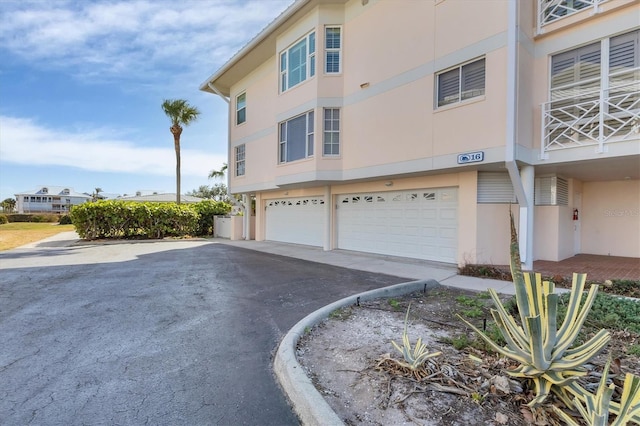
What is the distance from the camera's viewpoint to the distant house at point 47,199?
79688mm

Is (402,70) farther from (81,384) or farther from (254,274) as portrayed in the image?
(81,384)

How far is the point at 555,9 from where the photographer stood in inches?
343

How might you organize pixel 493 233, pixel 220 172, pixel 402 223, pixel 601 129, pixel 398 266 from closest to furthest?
1. pixel 601 129
2. pixel 493 233
3. pixel 398 266
4. pixel 402 223
5. pixel 220 172

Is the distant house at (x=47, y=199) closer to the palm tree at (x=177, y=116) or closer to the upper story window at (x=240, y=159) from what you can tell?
the palm tree at (x=177, y=116)

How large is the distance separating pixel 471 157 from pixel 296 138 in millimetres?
7485

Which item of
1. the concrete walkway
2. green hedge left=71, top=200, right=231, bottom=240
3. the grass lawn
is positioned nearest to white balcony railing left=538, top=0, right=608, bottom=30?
the concrete walkway

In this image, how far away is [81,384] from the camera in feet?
10.7

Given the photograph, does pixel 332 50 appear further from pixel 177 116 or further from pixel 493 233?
pixel 177 116

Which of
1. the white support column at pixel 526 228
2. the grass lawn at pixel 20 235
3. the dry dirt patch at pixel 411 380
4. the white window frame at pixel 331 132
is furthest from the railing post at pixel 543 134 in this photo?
the grass lawn at pixel 20 235

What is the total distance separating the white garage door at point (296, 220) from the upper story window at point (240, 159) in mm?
2704

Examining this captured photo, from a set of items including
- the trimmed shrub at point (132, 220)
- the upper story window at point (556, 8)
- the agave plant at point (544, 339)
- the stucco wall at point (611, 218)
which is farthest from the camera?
the trimmed shrub at point (132, 220)

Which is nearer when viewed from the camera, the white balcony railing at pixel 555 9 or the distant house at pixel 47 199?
the white balcony railing at pixel 555 9

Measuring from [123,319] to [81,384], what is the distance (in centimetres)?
218

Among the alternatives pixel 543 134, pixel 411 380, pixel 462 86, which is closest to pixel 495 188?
pixel 543 134
